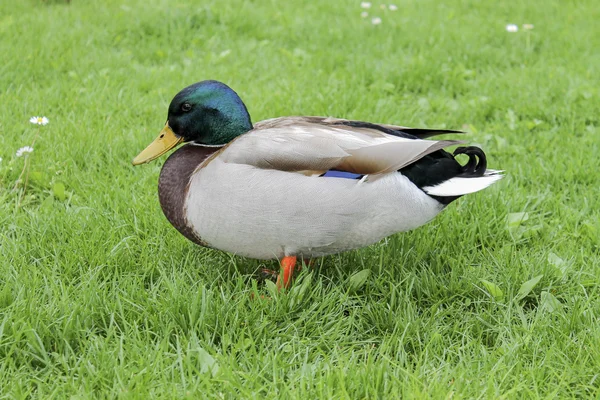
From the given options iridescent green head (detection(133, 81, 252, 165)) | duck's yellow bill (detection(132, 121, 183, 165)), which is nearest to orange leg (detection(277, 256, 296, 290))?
iridescent green head (detection(133, 81, 252, 165))

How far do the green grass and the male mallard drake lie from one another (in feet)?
0.69

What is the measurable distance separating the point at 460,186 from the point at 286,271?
26.9 inches

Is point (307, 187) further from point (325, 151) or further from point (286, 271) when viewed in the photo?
point (286, 271)

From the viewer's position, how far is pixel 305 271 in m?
2.49

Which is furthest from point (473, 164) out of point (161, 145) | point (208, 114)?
point (161, 145)

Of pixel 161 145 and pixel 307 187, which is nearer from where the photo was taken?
pixel 307 187

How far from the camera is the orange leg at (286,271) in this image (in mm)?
2428

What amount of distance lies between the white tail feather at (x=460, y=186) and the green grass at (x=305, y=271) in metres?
0.39

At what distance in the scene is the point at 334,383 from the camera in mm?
1969

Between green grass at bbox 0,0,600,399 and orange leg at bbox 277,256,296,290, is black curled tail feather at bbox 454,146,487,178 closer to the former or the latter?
green grass at bbox 0,0,600,399

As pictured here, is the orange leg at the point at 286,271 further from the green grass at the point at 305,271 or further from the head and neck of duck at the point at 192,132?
the head and neck of duck at the point at 192,132

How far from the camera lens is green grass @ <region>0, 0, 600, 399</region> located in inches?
80.6

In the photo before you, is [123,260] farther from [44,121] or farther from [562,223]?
[562,223]

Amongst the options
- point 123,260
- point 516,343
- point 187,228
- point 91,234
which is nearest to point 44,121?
point 91,234
